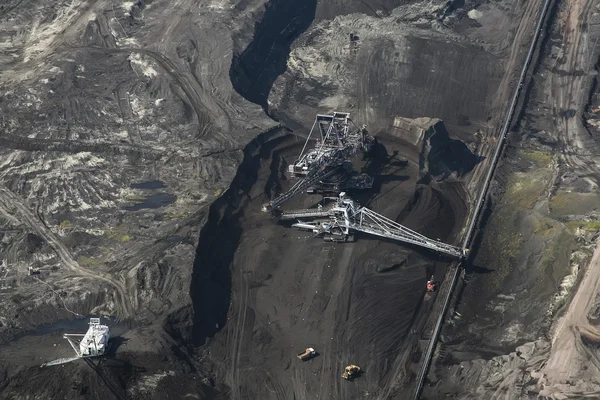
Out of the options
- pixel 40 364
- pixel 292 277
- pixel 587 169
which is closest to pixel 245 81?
pixel 292 277

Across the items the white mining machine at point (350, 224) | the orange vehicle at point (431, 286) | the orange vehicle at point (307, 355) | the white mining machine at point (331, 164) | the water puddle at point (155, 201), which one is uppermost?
the white mining machine at point (331, 164)

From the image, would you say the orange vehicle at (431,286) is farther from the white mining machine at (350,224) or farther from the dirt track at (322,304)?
the white mining machine at (350,224)

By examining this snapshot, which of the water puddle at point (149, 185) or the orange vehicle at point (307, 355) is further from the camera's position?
the water puddle at point (149, 185)

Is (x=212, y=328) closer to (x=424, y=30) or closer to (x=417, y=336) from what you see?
(x=417, y=336)

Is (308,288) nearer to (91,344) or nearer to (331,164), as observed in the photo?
(331,164)

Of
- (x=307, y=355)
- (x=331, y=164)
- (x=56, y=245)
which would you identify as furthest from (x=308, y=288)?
(x=56, y=245)

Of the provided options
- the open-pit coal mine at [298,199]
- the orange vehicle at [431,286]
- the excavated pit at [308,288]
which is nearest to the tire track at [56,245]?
the open-pit coal mine at [298,199]
